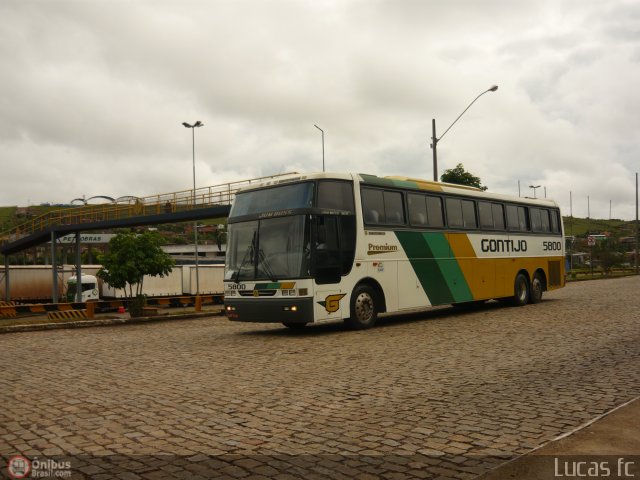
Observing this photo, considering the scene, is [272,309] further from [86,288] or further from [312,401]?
[86,288]

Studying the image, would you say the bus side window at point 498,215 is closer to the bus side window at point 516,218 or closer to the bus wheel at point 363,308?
the bus side window at point 516,218

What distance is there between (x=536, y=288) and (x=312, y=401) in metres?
17.8

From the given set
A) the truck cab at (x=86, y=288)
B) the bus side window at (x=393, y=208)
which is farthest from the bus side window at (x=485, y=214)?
the truck cab at (x=86, y=288)

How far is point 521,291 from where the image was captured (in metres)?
22.1

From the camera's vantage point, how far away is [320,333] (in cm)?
1494

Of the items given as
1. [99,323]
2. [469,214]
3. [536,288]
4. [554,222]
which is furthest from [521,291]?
[99,323]

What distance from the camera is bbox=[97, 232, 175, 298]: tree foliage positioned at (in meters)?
26.8

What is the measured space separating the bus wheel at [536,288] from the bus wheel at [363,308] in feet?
30.0

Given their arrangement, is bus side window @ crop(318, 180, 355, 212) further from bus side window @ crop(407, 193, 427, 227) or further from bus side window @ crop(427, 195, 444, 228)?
→ bus side window @ crop(427, 195, 444, 228)

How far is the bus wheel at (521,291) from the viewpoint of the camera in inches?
854

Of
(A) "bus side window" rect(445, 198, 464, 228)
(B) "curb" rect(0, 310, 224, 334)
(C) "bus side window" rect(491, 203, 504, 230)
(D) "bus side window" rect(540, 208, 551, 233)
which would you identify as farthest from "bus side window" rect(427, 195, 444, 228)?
(B) "curb" rect(0, 310, 224, 334)

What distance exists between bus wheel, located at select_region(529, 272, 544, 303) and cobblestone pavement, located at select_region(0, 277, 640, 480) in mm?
9281

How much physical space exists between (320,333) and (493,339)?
4.21 m

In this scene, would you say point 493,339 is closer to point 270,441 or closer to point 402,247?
point 402,247
